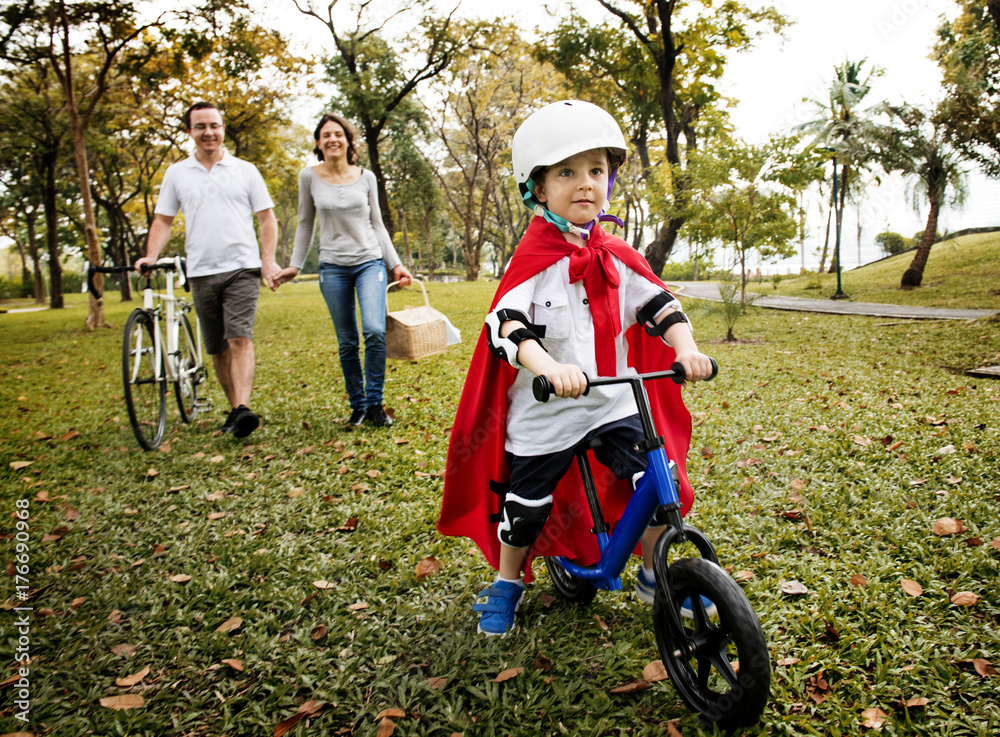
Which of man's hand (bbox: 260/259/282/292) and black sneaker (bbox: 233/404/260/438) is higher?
man's hand (bbox: 260/259/282/292)

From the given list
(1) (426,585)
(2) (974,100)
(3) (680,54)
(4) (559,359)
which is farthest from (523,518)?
(2) (974,100)

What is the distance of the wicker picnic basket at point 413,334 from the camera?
5883 millimetres

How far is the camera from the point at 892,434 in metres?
4.40

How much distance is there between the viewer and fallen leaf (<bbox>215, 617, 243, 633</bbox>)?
254cm

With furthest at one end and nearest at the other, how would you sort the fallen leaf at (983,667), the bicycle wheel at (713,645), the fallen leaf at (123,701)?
the fallen leaf at (123,701), the fallen leaf at (983,667), the bicycle wheel at (713,645)

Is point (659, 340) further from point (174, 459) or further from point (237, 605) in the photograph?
point (174, 459)

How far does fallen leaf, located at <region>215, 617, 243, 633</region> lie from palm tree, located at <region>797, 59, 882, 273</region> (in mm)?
21227

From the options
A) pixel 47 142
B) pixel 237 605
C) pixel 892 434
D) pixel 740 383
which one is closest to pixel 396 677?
pixel 237 605

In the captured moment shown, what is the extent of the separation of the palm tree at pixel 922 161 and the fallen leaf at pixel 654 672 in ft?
67.9

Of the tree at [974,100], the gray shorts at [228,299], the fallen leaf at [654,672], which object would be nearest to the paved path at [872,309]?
the tree at [974,100]

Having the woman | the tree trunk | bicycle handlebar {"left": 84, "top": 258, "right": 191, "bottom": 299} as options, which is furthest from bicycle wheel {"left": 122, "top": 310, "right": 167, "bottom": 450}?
the tree trunk

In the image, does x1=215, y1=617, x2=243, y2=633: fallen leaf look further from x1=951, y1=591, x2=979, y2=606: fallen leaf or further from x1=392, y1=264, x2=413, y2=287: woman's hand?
x1=392, y1=264, x2=413, y2=287: woman's hand

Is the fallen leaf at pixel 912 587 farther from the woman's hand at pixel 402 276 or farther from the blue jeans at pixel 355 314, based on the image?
the woman's hand at pixel 402 276

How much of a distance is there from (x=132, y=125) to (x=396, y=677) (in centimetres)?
2505
